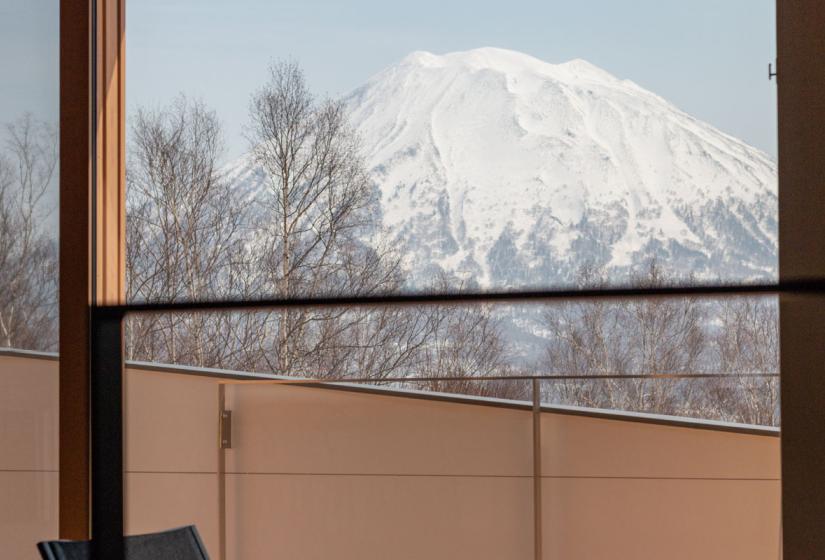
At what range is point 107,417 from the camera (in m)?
2.29

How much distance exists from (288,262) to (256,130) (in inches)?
25.5

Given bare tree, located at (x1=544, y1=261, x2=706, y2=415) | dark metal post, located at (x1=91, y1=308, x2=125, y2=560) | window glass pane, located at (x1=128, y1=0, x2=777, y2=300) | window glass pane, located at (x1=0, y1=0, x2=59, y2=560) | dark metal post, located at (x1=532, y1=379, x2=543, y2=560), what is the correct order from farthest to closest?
window glass pane, located at (x1=128, y1=0, x2=777, y2=300)
bare tree, located at (x1=544, y1=261, x2=706, y2=415)
dark metal post, located at (x1=532, y1=379, x2=543, y2=560)
window glass pane, located at (x1=0, y1=0, x2=59, y2=560)
dark metal post, located at (x1=91, y1=308, x2=125, y2=560)

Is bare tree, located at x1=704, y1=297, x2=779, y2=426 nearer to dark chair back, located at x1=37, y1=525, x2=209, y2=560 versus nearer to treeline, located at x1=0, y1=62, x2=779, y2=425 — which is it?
treeline, located at x1=0, y1=62, x2=779, y2=425

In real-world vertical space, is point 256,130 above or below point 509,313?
above

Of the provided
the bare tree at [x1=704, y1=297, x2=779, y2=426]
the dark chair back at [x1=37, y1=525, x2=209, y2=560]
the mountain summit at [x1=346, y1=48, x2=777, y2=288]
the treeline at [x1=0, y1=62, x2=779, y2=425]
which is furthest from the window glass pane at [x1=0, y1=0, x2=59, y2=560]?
the bare tree at [x1=704, y1=297, x2=779, y2=426]

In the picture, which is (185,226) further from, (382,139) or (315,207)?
(382,139)

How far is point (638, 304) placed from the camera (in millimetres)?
3871

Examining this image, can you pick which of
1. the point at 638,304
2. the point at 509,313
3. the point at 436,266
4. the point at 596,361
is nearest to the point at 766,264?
→ the point at 638,304

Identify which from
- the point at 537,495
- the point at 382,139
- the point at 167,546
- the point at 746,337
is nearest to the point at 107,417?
the point at 167,546

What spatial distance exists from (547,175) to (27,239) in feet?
8.40

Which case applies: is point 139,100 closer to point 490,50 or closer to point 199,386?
point 199,386

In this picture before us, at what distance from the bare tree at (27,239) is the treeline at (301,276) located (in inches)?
53.6

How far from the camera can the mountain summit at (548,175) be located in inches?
159

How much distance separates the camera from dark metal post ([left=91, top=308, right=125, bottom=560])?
7.33ft
